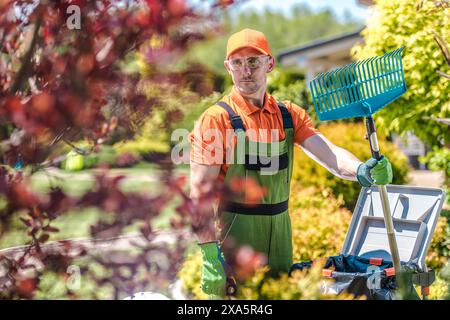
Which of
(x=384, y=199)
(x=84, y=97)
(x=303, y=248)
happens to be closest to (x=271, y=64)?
(x=384, y=199)

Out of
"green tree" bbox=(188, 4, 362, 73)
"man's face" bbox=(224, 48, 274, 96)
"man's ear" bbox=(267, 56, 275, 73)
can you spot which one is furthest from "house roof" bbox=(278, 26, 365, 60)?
"green tree" bbox=(188, 4, 362, 73)

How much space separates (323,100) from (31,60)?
1842mm

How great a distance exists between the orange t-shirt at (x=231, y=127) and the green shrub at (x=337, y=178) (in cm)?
358

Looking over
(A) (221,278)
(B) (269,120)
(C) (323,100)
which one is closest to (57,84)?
(A) (221,278)

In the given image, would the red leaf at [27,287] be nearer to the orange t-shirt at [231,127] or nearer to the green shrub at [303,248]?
the green shrub at [303,248]

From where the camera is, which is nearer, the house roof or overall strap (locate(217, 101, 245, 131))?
overall strap (locate(217, 101, 245, 131))

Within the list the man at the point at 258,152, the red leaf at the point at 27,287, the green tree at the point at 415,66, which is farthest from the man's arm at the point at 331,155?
the green tree at the point at 415,66

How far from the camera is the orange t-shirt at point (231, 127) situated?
3129mm

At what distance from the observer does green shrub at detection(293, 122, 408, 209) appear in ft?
24.1

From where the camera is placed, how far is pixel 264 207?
128 inches

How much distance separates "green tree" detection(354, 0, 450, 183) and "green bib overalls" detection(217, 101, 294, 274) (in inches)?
125

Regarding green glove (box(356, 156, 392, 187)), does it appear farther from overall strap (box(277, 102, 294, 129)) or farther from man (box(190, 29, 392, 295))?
overall strap (box(277, 102, 294, 129))

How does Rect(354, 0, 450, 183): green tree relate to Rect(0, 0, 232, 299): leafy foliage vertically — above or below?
above
